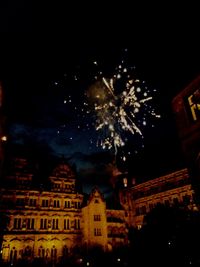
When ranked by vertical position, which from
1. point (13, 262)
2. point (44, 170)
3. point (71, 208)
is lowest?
point (13, 262)

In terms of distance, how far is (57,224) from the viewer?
45812 millimetres

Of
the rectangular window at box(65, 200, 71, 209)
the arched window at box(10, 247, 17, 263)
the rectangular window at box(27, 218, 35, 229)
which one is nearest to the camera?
the arched window at box(10, 247, 17, 263)

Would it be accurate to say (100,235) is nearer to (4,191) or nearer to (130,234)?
(4,191)

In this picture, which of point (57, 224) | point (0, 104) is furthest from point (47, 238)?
point (0, 104)

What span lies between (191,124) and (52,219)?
35491 mm

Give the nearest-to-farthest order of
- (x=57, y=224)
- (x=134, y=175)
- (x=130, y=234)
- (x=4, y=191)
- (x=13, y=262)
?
(x=130, y=234), (x=13, y=262), (x=4, y=191), (x=57, y=224), (x=134, y=175)

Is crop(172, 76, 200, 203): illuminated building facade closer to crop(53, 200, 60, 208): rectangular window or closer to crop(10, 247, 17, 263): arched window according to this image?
crop(53, 200, 60, 208): rectangular window

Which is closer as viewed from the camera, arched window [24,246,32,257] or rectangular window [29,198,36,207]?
arched window [24,246,32,257]

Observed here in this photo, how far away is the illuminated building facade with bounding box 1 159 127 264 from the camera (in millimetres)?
41812

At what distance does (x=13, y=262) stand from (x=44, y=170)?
17.3 m

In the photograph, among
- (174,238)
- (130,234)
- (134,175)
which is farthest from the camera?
(134,175)

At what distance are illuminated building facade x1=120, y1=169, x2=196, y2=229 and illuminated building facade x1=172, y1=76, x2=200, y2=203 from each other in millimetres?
32705

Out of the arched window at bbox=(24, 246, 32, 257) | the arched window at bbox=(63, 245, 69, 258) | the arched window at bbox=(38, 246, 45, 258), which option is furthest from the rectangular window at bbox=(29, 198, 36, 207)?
the arched window at bbox=(63, 245, 69, 258)

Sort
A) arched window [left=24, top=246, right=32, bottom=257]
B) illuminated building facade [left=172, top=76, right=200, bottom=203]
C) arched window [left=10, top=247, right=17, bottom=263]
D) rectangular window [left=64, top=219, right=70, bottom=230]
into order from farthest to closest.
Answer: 1. rectangular window [left=64, top=219, right=70, bottom=230]
2. arched window [left=24, top=246, right=32, bottom=257]
3. arched window [left=10, top=247, right=17, bottom=263]
4. illuminated building facade [left=172, top=76, right=200, bottom=203]
